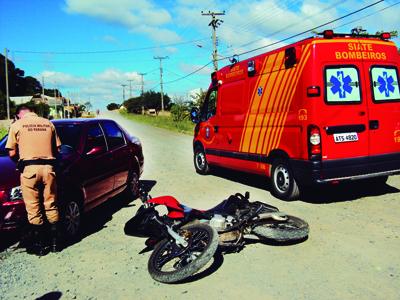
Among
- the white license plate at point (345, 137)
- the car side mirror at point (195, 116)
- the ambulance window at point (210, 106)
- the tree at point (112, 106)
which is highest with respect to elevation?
the tree at point (112, 106)

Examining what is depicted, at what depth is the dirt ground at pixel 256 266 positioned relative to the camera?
385cm

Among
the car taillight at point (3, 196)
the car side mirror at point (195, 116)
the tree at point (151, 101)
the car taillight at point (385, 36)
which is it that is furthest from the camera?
the tree at point (151, 101)

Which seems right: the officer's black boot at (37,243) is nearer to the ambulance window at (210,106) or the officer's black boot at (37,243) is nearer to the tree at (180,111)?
the ambulance window at (210,106)

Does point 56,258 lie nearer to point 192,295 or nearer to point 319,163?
point 192,295

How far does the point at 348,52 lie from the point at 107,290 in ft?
17.0

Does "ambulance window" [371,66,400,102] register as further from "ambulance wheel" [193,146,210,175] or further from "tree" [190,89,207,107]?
"tree" [190,89,207,107]

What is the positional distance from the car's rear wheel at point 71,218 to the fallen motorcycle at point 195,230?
1.20 metres

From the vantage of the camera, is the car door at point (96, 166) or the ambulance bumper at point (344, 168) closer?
the car door at point (96, 166)

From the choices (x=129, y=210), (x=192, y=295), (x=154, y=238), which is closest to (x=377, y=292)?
(x=192, y=295)

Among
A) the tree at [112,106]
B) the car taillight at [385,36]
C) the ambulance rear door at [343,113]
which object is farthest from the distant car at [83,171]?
the tree at [112,106]

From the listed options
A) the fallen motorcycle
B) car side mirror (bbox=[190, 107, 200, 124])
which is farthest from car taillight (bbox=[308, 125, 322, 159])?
car side mirror (bbox=[190, 107, 200, 124])

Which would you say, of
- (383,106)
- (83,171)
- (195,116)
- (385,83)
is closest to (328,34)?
(385,83)

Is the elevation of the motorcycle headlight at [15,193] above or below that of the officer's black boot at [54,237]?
above

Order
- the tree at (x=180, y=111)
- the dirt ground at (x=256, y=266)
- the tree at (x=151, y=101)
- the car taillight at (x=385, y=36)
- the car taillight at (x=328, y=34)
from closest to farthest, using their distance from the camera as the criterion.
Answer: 1. the dirt ground at (x=256, y=266)
2. the car taillight at (x=328, y=34)
3. the car taillight at (x=385, y=36)
4. the tree at (x=180, y=111)
5. the tree at (x=151, y=101)
